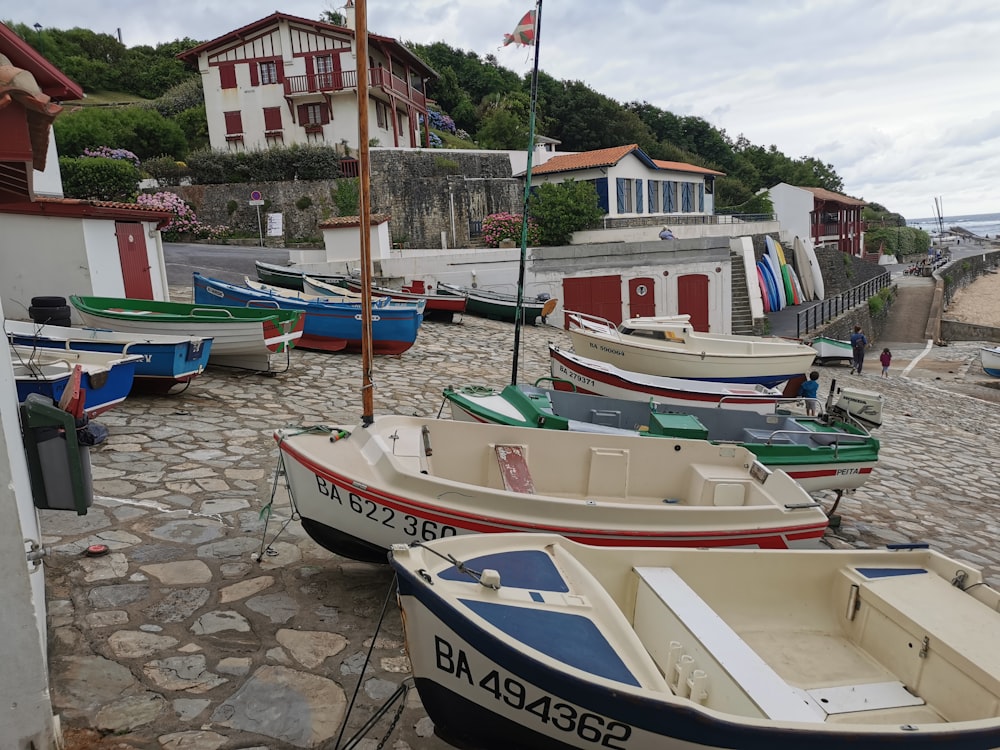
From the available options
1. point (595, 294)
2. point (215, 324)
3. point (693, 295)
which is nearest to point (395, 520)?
point (215, 324)

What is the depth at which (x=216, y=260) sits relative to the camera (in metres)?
21.8

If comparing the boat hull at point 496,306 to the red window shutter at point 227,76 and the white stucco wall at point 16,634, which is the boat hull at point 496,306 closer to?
the white stucco wall at point 16,634

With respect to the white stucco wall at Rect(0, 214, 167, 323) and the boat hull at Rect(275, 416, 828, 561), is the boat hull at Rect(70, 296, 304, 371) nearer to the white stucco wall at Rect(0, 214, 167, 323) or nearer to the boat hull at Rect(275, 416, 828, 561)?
the white stucco wall at Rect(0, 214, 167, 323)

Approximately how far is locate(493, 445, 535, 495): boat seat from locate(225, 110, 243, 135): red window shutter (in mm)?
30816

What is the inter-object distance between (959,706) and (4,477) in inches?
187

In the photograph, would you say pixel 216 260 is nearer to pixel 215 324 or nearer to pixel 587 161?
pixel 215 324

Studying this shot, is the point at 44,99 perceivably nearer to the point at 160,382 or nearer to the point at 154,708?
the point at 154,708

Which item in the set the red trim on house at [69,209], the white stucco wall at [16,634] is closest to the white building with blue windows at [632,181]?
the red trim on house at [69,209]

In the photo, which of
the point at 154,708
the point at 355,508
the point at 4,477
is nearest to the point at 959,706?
the point at 355,508

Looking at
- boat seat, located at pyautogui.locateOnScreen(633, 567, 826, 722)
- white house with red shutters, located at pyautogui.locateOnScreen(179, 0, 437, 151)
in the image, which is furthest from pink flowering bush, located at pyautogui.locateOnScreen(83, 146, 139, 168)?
boat seat, located at pyautogui.locateOnScreen(633, 567, 826, 722)

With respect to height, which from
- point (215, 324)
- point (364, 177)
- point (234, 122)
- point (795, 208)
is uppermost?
point (234, 122)

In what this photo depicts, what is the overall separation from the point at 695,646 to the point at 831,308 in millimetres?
26984

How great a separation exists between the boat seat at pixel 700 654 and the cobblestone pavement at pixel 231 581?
55.2 inches

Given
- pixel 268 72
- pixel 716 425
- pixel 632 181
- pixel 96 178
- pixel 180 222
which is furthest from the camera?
pixel 268 72
